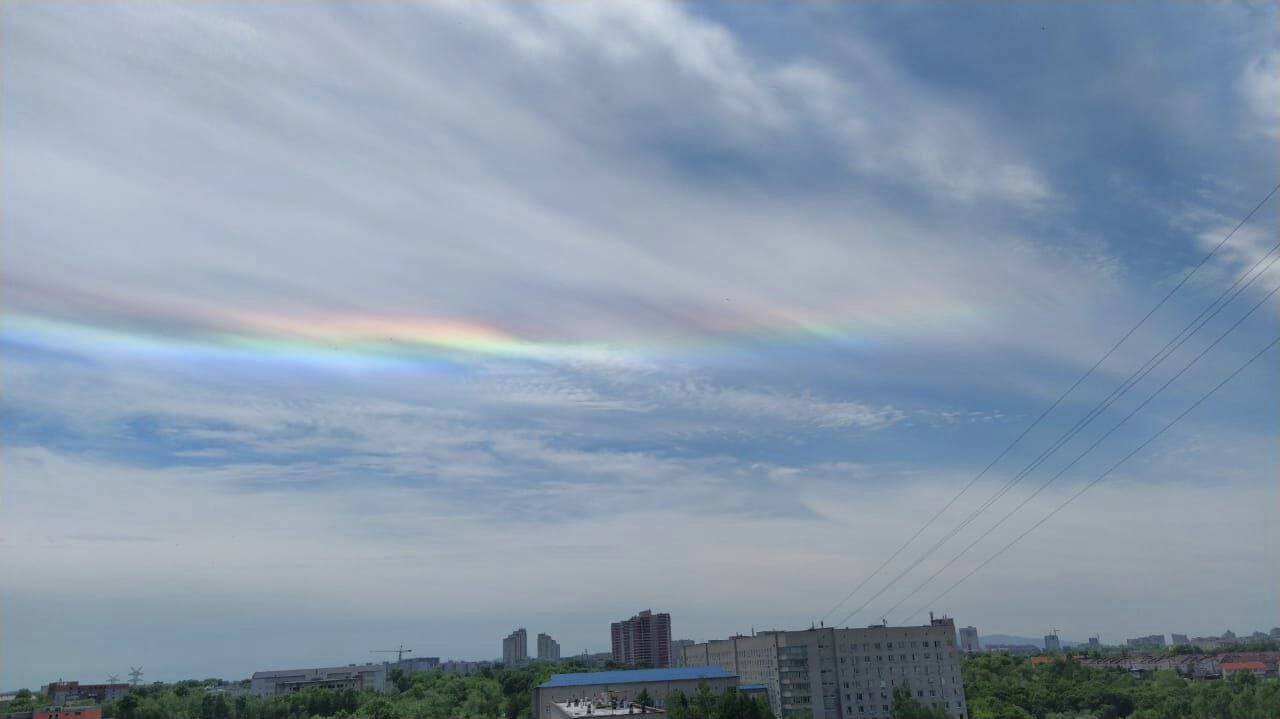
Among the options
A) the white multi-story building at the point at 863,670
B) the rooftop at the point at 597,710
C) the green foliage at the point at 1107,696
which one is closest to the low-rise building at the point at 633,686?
the white multi-story building at the point at 863,670

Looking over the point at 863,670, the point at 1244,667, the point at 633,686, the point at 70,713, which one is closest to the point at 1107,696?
the point at 863,670

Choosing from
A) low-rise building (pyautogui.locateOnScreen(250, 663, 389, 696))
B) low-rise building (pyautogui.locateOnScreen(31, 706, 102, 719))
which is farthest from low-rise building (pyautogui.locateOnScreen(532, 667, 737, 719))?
low-rise building (pyautogui.locateOnScreen(250, 663, 389, 696))

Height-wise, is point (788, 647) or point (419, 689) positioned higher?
point (788, 647)

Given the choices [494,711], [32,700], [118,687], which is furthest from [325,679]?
[494,711]

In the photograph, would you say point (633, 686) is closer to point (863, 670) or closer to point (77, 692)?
point (863, 670)

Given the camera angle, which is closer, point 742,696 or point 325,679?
point 742,696

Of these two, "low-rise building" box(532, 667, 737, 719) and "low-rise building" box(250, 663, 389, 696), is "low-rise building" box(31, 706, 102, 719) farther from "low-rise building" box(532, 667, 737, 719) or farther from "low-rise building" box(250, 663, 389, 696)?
"low-rise building" box(250, 663, 389, 696)

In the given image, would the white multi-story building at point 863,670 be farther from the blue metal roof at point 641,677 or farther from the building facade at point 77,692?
the building facade at point 77,692

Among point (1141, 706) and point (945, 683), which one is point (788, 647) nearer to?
point (945, 683)
